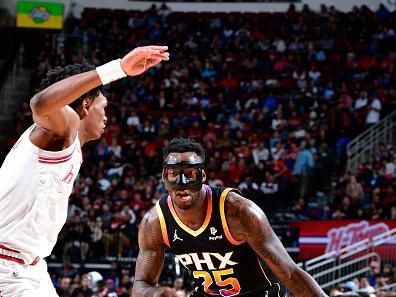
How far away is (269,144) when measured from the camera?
18406 millimetres

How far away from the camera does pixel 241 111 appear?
2006 centimetres

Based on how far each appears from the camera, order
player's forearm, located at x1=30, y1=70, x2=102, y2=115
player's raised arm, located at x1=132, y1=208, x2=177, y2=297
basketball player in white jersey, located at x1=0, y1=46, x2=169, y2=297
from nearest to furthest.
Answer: player's forearm, located at x1=30, y1=70, x2=102, y2=115 → basketball player in white jersey, located at x1=0, y1=46, x2=169, y2=297 → player's raised arm, located at x1=132, y1=208, x2=177, y2=297

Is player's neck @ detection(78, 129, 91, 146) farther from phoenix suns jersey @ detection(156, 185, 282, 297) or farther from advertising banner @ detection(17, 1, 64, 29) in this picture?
advertising banner @ detection(17, 1, 64, 29)

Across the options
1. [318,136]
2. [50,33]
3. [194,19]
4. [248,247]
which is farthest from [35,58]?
[248,247]

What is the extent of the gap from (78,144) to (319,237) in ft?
35.3

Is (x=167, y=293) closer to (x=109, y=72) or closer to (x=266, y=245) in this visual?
(x=266, y=245)

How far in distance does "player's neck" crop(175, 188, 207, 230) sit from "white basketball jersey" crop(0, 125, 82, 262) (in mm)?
1067

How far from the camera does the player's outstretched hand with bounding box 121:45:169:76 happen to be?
4.09m

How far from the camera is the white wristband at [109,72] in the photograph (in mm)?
4121

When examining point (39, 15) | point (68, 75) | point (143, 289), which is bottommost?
point (143, 289)

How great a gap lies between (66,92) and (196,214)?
169 centimetres

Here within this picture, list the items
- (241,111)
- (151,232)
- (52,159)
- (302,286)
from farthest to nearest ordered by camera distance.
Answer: (241,111) < (151,232) < (302,286) < (52,159)

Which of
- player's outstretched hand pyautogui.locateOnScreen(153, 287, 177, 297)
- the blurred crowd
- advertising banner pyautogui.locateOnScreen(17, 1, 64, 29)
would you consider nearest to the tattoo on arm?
player's outstretched hand pyautogui.locateOnScreen(153, 287, 177, 297)

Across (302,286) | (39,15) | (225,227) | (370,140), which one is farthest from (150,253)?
(39,15)
